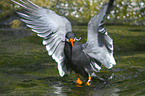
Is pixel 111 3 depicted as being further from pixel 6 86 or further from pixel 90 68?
pixel 6 86

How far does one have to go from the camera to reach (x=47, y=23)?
6270 mm

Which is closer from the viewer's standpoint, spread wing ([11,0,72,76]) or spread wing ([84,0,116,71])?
spread wing ([84,0,116,71])

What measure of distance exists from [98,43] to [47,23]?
132cm

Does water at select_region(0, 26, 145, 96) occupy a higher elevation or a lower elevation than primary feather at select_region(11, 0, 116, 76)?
lower

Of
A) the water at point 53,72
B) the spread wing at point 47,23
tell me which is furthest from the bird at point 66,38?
the water at point 53,72

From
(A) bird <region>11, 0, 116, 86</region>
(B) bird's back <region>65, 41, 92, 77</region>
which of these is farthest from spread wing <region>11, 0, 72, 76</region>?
(B) bird's back <region>65, 41, 92, 77</region>

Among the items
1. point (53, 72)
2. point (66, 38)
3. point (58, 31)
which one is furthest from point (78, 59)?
point (53, 72)

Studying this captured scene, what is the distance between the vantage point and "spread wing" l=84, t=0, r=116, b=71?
5.98 m

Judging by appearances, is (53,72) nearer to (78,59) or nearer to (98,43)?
(78,59)

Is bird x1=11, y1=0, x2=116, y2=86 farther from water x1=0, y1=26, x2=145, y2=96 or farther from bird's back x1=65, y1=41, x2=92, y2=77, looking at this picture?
water x1=0, y1=26, x2=145, y2=96

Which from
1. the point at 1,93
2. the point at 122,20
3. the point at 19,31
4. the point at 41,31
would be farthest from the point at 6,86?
the point at 122,20

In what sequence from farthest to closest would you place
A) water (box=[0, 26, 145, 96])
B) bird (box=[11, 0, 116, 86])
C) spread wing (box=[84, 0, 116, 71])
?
bird (box=[11, 0, 116, 86])
spread wing (box=[84, 0, 116, 71])
water (box=[0, 26, 145, 96])

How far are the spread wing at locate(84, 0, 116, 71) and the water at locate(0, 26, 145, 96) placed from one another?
22.5 inches

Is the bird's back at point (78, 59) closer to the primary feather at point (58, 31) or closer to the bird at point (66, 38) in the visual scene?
the bird at point (66, 38)
